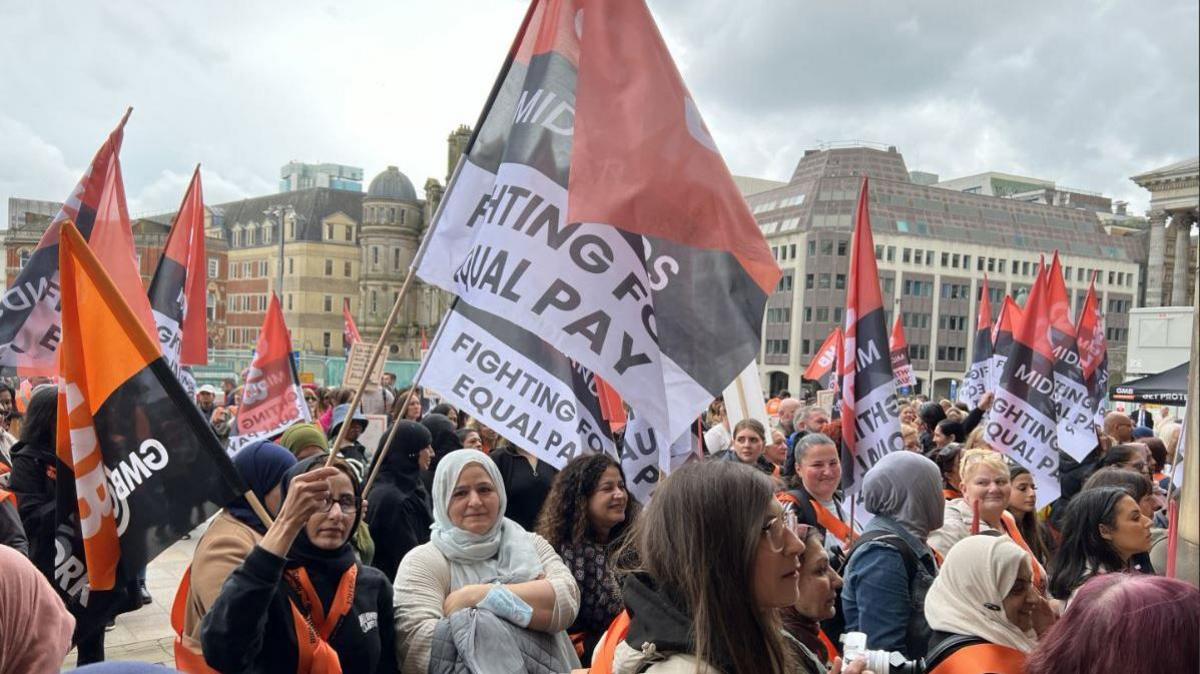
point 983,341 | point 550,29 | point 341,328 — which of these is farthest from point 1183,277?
point 341,328

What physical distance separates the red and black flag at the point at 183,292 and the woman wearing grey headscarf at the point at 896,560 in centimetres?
669

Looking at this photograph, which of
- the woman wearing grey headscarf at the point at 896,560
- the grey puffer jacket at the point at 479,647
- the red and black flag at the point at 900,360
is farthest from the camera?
the red and black flag at the point at 900,360

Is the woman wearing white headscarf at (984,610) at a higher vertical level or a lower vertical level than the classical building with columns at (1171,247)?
lower

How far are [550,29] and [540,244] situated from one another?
98 cm

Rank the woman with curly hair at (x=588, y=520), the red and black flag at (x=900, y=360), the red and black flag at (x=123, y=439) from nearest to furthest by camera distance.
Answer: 1. the red and black flag at (x=123, y=439)
2. the woman with curly hair at (x=588, y=520)
3. the red and black flag at (x=900, y=360)

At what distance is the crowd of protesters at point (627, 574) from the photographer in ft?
7.48

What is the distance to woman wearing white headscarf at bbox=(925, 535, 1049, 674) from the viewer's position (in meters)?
2.89

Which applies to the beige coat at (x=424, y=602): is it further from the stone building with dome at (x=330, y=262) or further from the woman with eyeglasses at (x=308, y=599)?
the stone building with dome at (x=330, y=262)

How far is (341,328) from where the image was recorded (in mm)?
91875

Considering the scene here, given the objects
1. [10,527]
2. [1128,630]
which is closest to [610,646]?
[1128,630]

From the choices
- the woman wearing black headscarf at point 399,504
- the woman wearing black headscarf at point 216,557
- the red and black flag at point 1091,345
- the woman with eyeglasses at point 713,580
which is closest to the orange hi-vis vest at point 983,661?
the woman with eyeglasses at point 713,580

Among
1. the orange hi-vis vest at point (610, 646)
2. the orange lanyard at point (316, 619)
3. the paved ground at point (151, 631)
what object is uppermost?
the orange hi-vis vest at point (610, 646)

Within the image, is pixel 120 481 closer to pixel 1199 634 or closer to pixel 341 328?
pixel 1199 634

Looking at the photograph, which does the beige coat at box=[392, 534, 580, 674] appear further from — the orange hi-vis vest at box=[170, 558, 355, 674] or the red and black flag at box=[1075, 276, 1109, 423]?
the red and black flag at box=[1075, 276, 1109, 423]
